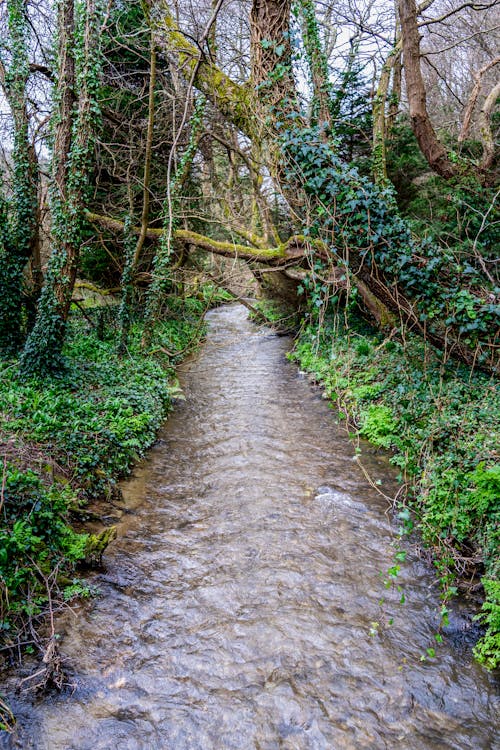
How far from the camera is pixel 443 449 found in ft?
21.3

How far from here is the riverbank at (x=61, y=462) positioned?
425 centimetres

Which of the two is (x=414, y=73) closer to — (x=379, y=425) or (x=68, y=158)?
(x=379, y=425)

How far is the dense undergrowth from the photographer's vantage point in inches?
168

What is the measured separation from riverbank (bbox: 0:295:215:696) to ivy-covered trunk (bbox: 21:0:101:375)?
891 mm

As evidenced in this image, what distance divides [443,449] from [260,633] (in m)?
3.60

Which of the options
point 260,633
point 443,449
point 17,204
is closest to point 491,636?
point 260,633

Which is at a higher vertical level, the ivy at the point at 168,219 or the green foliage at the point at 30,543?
the ivy at the point at 168,219

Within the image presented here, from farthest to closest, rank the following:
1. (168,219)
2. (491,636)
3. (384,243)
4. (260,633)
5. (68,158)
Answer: (168,219) < (68,158) < (384,243) < (260,633) < (491,636)

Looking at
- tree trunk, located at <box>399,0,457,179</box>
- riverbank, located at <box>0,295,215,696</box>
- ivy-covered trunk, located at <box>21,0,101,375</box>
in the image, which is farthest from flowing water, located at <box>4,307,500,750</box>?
tree trunk, located at <box>399,0,457,179</box>

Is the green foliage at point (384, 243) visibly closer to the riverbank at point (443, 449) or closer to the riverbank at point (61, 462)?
the riverbank at point (443, 449)

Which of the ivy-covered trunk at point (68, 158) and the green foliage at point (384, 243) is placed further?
the ivy-covered trunk at point (68, 158)

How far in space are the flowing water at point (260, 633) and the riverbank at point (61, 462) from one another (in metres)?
0.36

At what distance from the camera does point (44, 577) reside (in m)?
4.39

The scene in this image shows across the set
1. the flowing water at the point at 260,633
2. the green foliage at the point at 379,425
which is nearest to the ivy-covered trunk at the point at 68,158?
the flowing water at the point at 260,633
